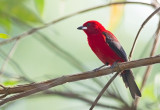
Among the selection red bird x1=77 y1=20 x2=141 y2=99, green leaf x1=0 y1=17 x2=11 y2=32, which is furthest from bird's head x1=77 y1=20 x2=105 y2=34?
green leaf x1=0 y1=17 x2=11 y2=32

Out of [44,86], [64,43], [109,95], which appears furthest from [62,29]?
[44,86]

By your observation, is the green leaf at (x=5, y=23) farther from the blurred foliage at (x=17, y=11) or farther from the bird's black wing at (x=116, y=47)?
the bird's black wing at (x=116, y=47)

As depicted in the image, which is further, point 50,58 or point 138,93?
point 50,58

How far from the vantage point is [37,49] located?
8.03 metres

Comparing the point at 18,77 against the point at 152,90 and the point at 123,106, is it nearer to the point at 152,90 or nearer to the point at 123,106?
the point at 123,106

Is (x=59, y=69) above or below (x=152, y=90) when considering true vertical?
above

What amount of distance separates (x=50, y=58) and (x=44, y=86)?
18.1 ft

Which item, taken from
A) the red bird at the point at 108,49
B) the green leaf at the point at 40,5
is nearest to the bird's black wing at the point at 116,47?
the red bird at the point at 108,49

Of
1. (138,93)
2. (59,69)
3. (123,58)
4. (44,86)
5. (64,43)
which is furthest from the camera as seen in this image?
(64,43)

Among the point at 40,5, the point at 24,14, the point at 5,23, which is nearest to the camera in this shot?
the point at 40,5

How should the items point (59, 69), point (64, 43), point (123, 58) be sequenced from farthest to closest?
point (64, 43) < point (59, 69) < point (123, 58)

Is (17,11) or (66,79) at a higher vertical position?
(17,11)

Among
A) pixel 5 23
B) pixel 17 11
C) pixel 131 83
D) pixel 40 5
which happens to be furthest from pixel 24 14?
pixel 131 83

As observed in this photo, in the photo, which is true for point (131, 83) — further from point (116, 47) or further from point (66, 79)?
point (66, 79)
